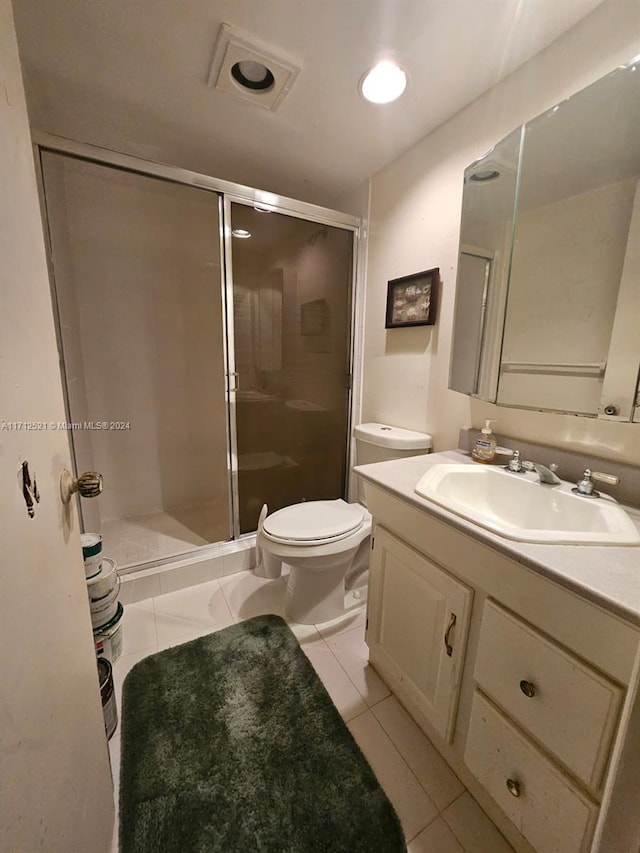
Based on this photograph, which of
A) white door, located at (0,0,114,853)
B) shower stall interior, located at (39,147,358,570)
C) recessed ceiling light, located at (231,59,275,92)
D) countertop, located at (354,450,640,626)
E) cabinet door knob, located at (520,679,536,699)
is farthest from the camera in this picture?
shower stall interior, located at (39,147,358,570)

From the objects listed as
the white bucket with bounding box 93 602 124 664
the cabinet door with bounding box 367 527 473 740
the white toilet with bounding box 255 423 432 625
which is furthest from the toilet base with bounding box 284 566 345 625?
the white bucket with bounding box 93 602 124 664

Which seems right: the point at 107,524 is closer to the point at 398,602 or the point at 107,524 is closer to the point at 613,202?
the point at 398,602

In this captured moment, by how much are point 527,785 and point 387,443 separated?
1133 millimetres

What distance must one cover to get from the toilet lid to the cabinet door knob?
77 cm

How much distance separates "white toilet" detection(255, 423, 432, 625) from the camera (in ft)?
4.47

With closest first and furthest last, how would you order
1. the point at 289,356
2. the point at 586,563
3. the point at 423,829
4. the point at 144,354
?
the point at 586,563 → the point at 423,829 → the point at 289,356 → the point at 144,354

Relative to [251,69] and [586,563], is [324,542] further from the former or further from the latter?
[251,69]

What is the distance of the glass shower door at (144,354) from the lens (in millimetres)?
1863

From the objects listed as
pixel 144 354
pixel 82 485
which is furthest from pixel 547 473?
pixel 144 354

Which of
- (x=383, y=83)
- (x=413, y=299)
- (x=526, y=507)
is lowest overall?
(x=526, y=507)

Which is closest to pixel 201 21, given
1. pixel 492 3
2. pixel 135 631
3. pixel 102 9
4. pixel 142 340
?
pixel 102 9

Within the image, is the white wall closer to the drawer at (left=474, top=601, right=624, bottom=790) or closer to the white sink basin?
the white sink basin

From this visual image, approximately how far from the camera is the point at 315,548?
1350 mm

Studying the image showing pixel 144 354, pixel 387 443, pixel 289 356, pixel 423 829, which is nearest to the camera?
pixel 423 829
